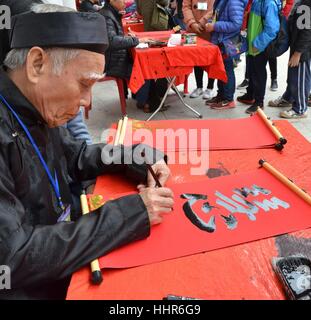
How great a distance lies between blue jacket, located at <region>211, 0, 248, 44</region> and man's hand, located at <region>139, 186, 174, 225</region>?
3132mm

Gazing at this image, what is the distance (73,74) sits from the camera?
3.10 feet

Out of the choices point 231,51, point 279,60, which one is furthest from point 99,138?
point 279,60

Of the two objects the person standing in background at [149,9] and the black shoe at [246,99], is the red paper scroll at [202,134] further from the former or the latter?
the person standing in background at [149,9]

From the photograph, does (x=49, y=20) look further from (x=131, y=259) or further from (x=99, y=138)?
(x=99, y=138)

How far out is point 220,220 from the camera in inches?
39.9

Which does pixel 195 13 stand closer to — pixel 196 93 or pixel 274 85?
pixel 196 93

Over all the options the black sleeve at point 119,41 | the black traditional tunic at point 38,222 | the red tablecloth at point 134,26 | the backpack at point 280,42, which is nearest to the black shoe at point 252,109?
the backpack at point 280,42

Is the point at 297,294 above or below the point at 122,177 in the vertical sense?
above

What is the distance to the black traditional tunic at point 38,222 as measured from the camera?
0.83 m

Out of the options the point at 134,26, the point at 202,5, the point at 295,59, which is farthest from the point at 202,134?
the point at 134,26

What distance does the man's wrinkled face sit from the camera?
3.09 ft

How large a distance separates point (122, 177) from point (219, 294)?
2.14 feet

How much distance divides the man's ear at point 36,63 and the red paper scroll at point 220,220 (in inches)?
20.5

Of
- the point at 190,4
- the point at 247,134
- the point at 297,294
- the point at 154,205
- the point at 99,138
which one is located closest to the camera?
the point at 297,294
